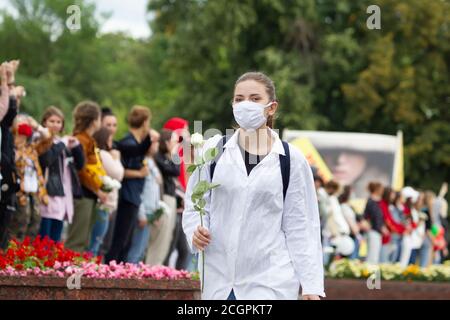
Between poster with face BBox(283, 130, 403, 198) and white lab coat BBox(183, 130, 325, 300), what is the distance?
77.7 feet

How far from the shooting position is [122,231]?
16.0 m

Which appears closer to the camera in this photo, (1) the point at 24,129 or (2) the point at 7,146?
(2) the point at 7,146

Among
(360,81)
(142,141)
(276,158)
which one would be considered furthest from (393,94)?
(276,158)

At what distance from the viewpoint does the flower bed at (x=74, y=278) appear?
436 inches

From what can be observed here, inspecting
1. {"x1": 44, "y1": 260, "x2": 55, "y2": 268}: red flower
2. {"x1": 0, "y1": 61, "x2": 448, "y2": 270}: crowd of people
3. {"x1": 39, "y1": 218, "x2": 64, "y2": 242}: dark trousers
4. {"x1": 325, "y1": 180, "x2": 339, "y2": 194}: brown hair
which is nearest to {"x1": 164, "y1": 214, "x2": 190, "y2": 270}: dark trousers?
{"x1": 0, "y1": 61, "x2": 448, "y2": 270}: crowd of people

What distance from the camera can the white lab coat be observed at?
790 cm

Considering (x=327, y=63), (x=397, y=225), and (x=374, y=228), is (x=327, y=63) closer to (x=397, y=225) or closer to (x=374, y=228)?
(x=397, y=225)

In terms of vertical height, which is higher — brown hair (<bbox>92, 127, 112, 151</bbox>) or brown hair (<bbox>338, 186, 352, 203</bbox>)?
brown hair (<bbox>92, 127, 112, 151</bbox>)

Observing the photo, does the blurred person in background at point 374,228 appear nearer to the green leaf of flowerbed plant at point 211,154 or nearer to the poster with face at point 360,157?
the poster with face at point 360,157

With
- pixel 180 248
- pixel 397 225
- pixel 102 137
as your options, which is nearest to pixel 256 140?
pixel 102 137

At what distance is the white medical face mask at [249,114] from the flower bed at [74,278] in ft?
11.4

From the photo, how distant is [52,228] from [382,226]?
43.0ft

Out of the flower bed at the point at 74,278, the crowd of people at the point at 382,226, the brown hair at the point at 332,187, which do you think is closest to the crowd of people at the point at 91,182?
the flower bed at the point at 74,278

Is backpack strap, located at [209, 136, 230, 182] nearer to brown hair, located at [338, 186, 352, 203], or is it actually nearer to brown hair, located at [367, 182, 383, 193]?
brown hair, located at [338, 186, 352, 203]
